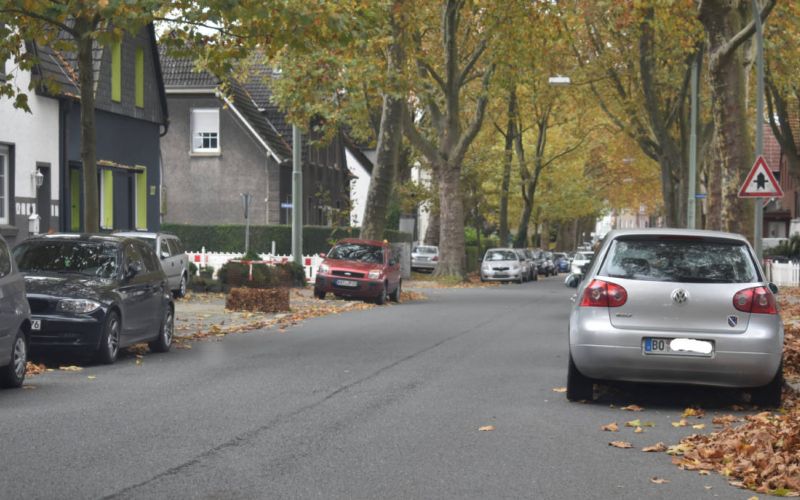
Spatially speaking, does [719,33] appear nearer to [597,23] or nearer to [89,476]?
[89,476]

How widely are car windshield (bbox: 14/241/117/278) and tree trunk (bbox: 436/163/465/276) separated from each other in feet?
111

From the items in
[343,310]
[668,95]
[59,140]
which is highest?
[668,95]

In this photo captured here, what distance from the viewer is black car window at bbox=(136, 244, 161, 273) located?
17031 mm

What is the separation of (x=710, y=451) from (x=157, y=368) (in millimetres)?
7745

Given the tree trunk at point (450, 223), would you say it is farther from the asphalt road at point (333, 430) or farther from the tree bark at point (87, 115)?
the asphalt road at point (333, 430)

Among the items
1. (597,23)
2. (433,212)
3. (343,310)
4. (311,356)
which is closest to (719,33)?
(343,310)

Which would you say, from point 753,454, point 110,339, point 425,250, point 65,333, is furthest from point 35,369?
point 425,250

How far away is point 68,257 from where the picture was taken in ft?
52.0

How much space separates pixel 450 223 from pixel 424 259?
13.3 m

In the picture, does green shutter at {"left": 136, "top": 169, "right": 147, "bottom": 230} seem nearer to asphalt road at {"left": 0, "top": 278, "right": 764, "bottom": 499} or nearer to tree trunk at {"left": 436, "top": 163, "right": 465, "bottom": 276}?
tree trunk at {"left": 436, "top": 163, "right": 465, "bottom": 276}

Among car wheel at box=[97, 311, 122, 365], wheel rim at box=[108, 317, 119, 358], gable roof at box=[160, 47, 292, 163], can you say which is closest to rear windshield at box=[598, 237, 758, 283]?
car wheel at box=[97, 311, 122, 365]

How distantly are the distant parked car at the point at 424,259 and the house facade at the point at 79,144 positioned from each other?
83.6 feet

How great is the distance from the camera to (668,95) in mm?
51250

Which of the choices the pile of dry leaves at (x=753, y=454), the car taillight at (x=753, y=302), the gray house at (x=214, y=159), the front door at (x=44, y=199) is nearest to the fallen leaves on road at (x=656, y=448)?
the pile of dry leaves at (x=753, y=454)
